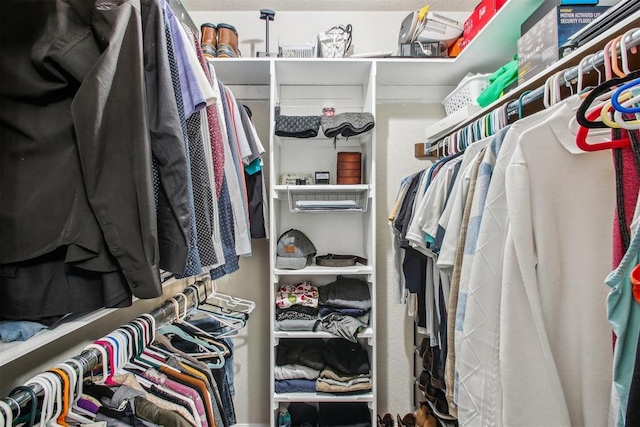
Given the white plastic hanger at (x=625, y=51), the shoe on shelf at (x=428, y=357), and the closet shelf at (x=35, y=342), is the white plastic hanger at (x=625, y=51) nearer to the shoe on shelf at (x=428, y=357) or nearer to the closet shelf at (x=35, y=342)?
the closet shelf at (x=35, y=342)

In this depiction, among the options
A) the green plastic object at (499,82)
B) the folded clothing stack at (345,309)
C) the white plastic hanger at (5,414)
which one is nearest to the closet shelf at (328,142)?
the green plastic object at (499,82)

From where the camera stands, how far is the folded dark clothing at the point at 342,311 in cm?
169

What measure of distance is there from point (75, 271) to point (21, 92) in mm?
333

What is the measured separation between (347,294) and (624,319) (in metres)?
1.27

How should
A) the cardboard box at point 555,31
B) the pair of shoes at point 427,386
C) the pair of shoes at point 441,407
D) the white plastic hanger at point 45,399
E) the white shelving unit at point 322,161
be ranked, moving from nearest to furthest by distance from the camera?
the white plastic hanger at point 45,399
the cardboard box at point 555,31
the pair of shoes at point 441,407
the pair of shoes at point 427,386
the white shelving unit at point 322,161

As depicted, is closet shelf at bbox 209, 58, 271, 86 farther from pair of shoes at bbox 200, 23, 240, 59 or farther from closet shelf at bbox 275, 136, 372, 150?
closet shelf at bbox 275, 136, 372, 150

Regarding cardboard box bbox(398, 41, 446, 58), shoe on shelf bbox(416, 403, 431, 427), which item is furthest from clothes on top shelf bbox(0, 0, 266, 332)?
shoe on shelf bbox(416, 403, 431, 427)

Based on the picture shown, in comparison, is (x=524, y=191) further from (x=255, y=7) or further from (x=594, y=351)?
(x=255, y=7)

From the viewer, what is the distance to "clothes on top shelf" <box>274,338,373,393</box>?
1646mm

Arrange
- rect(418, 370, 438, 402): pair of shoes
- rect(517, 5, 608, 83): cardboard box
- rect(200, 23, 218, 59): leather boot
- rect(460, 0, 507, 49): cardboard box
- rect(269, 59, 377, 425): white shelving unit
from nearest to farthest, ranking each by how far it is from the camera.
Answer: rect(517, 5, 608, 83): cardboard box, rect(460, 0, 507, 49): cardboard box, rect(418, 370, 438, 402): pair of shoes, rect(200, 23, 218, 59): leather boot, rect(269, 59, 377, 425): white shelving unit

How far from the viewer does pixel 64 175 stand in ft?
1.97

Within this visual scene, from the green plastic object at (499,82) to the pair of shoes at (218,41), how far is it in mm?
1256

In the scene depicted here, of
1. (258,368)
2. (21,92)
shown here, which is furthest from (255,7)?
(258,368)

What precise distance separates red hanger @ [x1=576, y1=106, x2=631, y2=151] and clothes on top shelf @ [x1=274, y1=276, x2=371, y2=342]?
123 centimetres
